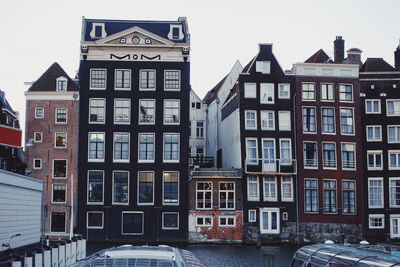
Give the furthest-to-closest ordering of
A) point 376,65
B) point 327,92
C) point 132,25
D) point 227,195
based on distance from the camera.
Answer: point 376,65
point 132,25
point 327,92
point 227,195

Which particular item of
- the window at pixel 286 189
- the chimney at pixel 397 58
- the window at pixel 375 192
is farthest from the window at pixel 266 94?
the chimney at pixel 397 58

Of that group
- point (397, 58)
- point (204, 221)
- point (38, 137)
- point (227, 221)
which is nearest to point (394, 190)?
point (397, 58)

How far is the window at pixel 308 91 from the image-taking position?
4669 centimetres

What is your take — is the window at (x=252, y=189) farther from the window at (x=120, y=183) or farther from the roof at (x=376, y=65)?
the roof at (x=376, y=65)

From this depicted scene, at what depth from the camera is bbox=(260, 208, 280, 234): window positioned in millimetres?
44691

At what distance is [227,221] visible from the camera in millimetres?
44438

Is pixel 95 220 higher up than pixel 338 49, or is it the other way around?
pixel 338 49

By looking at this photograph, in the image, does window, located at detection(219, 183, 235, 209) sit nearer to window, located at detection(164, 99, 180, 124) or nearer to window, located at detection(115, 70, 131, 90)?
window, located at detection(164, 99, 180, 124)

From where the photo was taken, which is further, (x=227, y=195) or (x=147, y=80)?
(x=147, y=80)

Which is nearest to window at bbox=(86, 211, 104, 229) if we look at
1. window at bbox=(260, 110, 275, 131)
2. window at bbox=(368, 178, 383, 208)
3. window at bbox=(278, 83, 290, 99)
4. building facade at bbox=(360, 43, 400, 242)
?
window at bbox=(260, 110, 275, 131)

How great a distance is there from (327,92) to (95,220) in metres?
23.4

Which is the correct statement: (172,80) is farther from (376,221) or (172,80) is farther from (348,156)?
(376,221)

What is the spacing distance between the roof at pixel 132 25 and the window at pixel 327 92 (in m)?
13.0

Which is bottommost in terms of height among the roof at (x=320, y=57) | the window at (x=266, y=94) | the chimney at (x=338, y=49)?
the window at (x=266, y=94)
